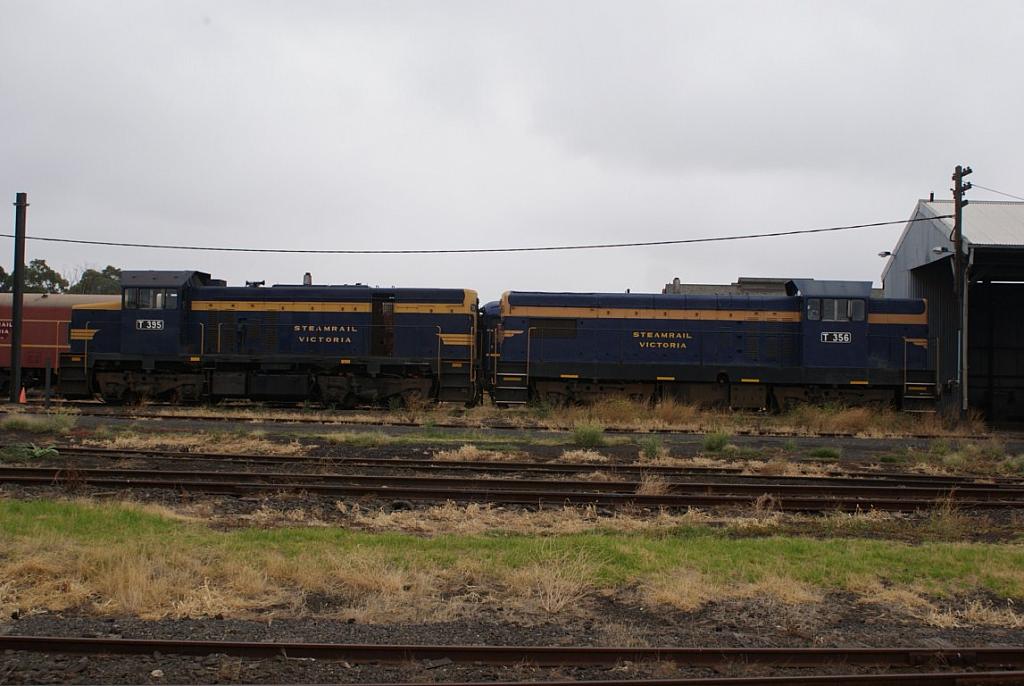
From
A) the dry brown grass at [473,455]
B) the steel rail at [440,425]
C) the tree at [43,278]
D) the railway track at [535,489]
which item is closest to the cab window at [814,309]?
the steel rail at [440,425]

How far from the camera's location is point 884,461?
14.5 m

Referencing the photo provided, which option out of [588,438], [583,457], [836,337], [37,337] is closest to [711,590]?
[583,457]

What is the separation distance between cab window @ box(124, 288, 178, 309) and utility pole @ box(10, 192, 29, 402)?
Result: 9.23ft

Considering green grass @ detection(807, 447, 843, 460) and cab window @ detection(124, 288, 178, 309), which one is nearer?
green grass @ detection(807, 447, 843, 460)

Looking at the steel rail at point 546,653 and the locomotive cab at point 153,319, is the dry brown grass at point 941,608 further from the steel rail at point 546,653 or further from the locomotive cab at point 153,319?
the locomotive cab at point 153,319

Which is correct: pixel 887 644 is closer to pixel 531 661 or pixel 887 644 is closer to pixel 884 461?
pixel 531 661

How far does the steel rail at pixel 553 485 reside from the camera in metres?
10.6

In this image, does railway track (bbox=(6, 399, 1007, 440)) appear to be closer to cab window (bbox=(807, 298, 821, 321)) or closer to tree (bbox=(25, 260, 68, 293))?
cab window (bbox=(807, 298, 821, 321))

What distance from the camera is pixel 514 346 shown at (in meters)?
21.7

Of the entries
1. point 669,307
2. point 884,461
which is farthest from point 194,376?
point 884,461

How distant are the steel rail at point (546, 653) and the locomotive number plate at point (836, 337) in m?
17.2

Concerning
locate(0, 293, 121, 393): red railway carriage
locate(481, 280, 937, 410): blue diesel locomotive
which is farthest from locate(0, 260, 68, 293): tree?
locate(481, 280, 937, 410): blue diesel locomotive

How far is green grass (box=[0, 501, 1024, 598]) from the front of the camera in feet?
21.9

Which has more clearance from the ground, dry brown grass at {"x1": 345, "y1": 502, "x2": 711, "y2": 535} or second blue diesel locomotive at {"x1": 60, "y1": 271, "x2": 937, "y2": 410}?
second blue diesel locomotive at {"x1": 60, "y1": 271, "x2": 937, "y2": 410}
